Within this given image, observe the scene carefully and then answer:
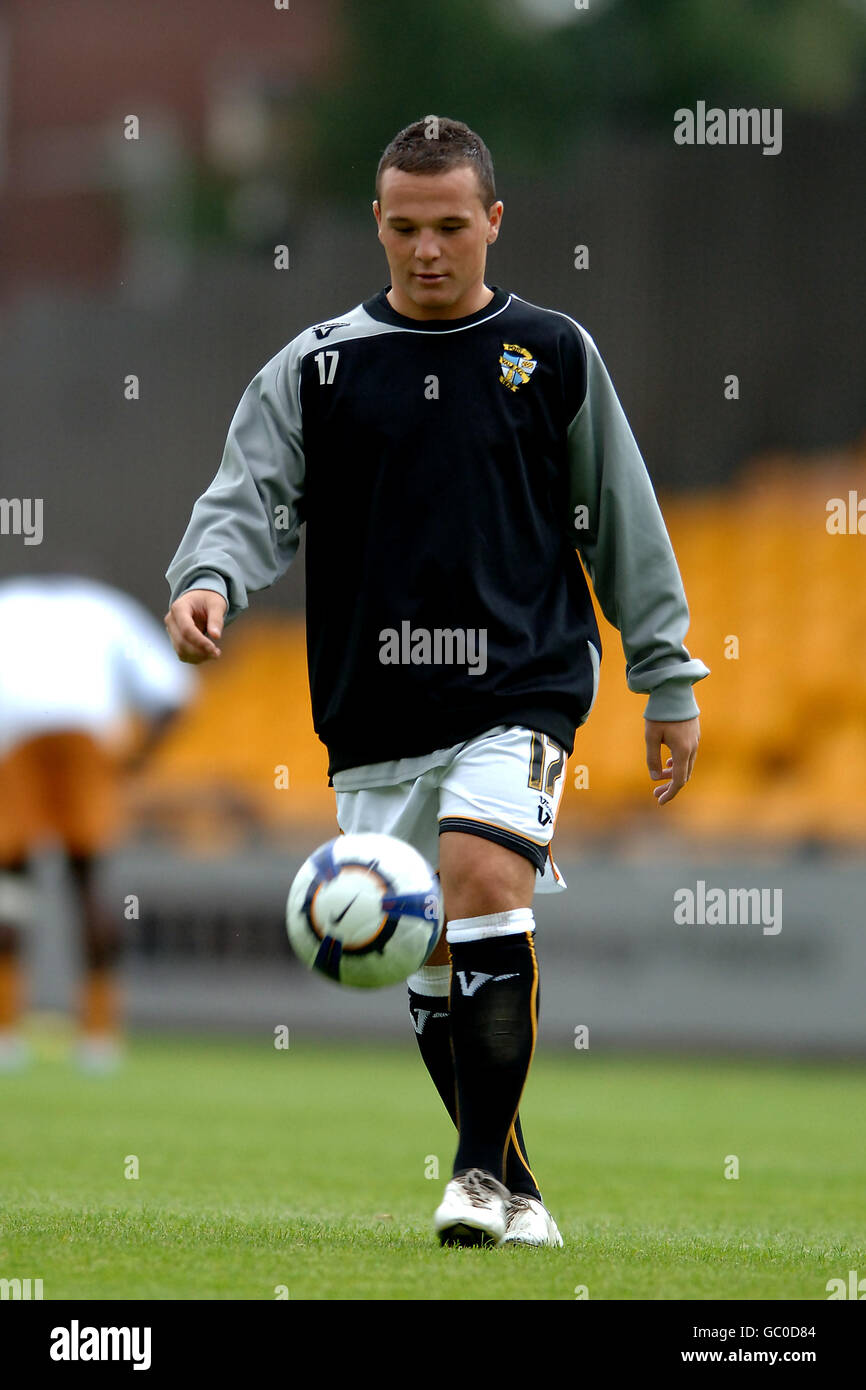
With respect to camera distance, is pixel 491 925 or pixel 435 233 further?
pixel 435 233

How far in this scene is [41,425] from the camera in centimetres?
1805

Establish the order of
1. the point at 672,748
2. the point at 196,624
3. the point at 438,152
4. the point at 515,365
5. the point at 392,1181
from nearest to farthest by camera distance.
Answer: the point at 196,624
the point at 438,152
the point at 515,365
the point at 672,748
the point at 392,1181

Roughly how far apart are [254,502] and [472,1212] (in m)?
1.40

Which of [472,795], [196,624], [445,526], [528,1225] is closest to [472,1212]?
[528,1225]

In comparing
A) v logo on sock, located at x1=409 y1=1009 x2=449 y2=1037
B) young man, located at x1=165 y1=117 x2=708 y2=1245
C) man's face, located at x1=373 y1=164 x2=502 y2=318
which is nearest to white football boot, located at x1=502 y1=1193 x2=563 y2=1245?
young man, located at x1=165 y1=117 x2=708 y2=1245

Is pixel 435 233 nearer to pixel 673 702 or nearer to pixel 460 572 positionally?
pixel 460 572

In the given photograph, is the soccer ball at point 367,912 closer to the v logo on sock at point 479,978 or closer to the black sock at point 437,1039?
the v logo on sock at point 479,978

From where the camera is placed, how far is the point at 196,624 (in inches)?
144

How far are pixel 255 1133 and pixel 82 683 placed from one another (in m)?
3.52

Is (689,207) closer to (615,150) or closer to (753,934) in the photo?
(615,150)

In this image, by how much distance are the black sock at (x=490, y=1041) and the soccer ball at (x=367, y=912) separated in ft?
0.34

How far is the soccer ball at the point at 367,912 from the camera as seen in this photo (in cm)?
362

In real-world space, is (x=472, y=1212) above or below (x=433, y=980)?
below
